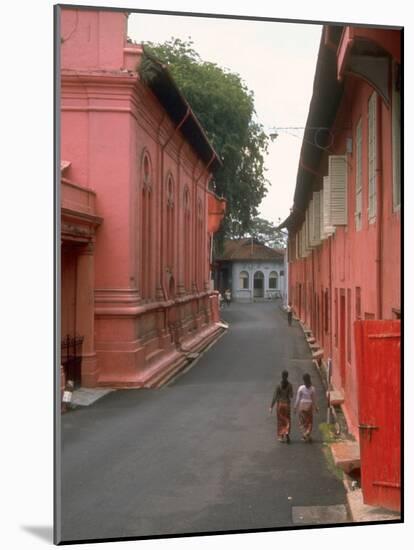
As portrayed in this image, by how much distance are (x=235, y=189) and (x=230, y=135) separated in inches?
18.1

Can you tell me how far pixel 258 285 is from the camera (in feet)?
22.9

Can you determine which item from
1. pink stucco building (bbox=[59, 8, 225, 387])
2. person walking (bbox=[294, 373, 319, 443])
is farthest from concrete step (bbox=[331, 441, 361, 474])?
pink stucco building (bbox=[59, 8, 225, 387])

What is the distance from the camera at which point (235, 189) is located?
6586 mm

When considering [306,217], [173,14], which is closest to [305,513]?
[306,217]

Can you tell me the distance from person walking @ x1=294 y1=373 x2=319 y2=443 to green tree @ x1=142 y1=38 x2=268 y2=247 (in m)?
1.47

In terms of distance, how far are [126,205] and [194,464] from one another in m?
2.12

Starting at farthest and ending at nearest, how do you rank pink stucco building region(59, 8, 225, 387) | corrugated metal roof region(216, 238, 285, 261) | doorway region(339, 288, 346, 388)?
corrugated metal roof region(216, 238, 285, 261), doorway region(339, 288, 346, 388), pink stucco building region(59, 8, 225, 387)

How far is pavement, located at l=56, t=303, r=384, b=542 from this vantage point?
5750 millimetres

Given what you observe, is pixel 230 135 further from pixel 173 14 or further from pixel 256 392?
pixel 256 392

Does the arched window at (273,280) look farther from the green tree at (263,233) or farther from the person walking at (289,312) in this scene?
the green tree at (263,233)

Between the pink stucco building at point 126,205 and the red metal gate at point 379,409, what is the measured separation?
1.45m

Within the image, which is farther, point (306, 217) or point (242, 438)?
point (306, 217)

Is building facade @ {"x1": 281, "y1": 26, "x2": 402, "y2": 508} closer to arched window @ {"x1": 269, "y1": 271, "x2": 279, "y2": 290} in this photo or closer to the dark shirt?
arched window @ {"x1": 269, "y1": 271, "x2": 279, "y2": 290}

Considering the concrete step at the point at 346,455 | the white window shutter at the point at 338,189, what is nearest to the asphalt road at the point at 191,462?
the concrete step at the point at 346,455
